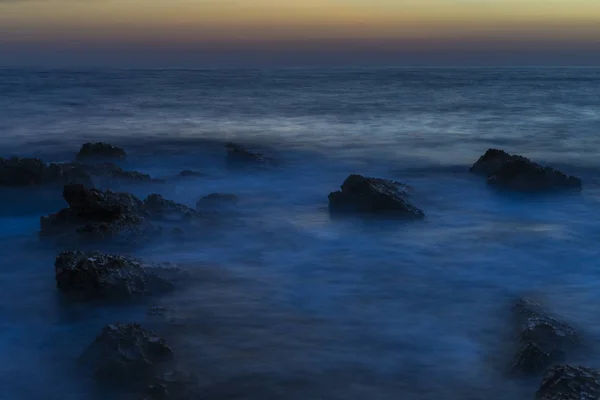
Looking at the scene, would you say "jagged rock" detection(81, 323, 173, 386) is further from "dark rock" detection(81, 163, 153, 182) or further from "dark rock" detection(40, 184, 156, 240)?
"dark rock" detection(81, 163, 153, 182)

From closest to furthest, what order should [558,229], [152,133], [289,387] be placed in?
[289,387] < [558,229] < [152,133]

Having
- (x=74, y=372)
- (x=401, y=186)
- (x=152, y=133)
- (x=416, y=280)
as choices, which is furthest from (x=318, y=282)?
(x=152, y=133)

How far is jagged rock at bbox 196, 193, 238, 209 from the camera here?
10.4 m

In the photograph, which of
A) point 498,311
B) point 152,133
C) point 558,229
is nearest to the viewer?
point 498,311

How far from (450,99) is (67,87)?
83.9 ft

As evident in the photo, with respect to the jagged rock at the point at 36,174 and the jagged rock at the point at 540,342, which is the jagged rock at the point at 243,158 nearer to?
the jagged rock at the point at 36,174

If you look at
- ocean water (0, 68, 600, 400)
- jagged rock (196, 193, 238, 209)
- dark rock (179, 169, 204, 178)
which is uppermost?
dark rock (179, 169, 204, 178)

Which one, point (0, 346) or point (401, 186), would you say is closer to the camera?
point (0, 346)

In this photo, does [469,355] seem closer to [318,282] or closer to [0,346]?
[318,282]

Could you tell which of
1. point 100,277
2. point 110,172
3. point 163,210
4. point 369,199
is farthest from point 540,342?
point 110,172

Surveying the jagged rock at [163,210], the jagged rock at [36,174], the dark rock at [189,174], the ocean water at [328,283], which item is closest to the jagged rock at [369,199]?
the ocean water at [328,283]

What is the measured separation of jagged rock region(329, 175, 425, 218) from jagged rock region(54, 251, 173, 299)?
4.09 m

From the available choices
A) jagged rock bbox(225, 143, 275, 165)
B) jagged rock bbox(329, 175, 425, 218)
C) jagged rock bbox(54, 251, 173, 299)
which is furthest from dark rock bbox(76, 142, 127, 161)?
jagged rock bbox(54, 251, 173, 299)

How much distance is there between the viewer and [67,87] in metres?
43.8
